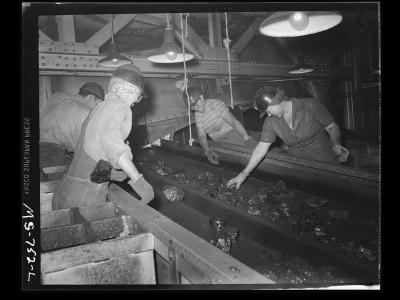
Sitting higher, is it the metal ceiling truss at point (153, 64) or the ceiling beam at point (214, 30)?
the ceiling beam at point (214, 30)

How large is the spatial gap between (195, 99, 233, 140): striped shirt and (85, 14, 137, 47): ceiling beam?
190 centimetres

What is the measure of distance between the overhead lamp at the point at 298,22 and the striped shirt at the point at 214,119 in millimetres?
2579

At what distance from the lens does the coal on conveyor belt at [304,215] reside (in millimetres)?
2269

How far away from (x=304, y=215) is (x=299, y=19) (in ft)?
5.46

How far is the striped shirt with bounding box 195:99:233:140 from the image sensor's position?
16.4 ft

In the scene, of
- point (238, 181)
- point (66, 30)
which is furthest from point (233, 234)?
point (66, 30)

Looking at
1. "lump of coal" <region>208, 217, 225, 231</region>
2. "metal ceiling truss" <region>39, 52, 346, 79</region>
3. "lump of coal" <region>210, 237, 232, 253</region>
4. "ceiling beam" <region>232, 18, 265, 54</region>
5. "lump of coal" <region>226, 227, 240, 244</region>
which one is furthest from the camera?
"ceiling beam" <region>232, 18, 265, 54</region>

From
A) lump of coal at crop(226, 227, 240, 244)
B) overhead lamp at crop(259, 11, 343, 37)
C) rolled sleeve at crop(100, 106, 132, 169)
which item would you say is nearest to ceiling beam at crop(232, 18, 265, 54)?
overhead lamp at crop(259, 11, 343, 37)

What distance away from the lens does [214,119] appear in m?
5.12

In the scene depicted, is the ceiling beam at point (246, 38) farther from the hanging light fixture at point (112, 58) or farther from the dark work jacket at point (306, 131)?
the hanging light fixture at point (112, 58)

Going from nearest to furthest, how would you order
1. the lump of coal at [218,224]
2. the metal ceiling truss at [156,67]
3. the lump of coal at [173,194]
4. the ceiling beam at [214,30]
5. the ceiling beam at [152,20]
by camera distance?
the lump of coal at [218,224], the lump of coal at [173,194], the metal ceiling truss at [156,67], the ceiling beam at [152,20], the ceiling beam at [214,30]

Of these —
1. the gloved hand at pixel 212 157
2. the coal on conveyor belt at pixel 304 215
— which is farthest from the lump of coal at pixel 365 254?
the gloved hand at pixel 212 157

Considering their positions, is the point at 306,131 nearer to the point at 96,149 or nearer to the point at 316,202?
the point at 316,202

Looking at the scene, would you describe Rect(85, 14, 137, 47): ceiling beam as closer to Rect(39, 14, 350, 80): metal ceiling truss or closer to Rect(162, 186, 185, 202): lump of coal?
Rect(39, 14, 350, 80): metal ceiling truss
